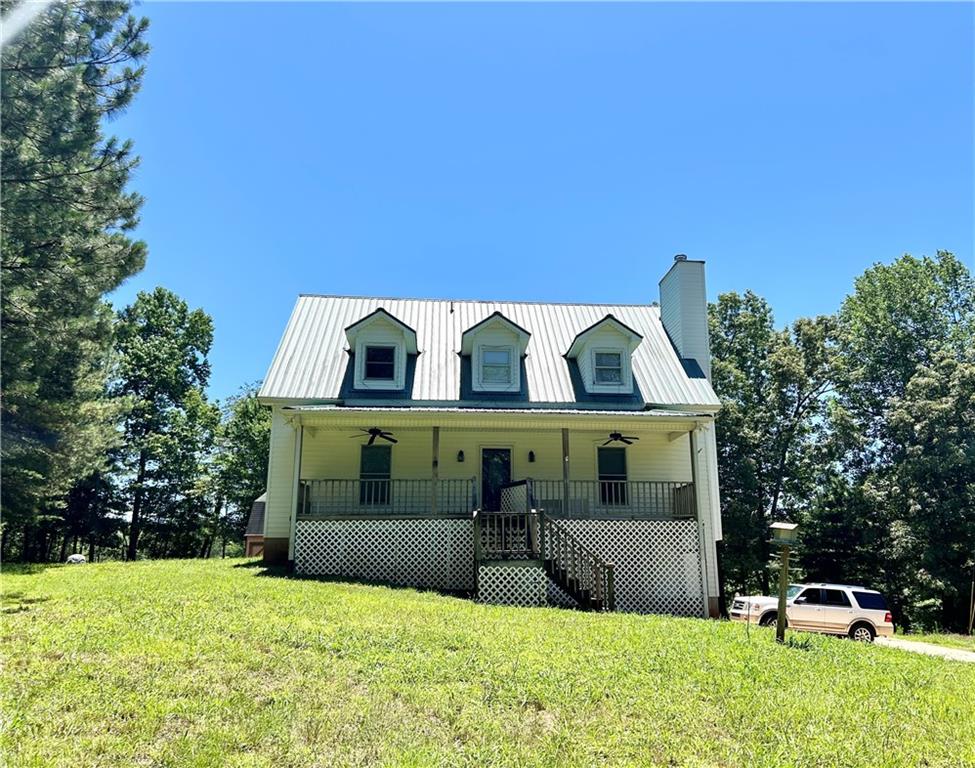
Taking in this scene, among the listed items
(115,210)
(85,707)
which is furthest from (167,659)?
(115,210)

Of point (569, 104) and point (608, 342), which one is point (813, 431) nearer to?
point (608, 342)

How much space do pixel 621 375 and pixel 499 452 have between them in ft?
12.9

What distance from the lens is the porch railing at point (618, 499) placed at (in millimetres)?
14164

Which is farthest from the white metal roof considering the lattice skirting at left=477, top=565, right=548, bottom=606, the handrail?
the lattice skirting at left=477, top=565, right=548, bottom=606

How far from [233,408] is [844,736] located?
41.3 m

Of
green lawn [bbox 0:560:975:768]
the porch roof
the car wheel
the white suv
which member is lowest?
the car wheel

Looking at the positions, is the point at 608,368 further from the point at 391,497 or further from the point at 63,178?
the point at 63,178

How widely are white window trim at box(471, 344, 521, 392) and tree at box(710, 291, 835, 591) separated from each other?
54.7 feet

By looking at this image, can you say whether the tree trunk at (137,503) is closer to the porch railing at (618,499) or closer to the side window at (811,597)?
the porch railing at (618,499)

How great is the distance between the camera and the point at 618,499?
1586cm

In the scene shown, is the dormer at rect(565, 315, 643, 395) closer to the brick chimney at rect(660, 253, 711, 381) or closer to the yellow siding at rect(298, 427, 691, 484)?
the yellow siding at rect(298, 427, 691, 484)

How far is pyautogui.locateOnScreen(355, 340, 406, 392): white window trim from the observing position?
15.7 m

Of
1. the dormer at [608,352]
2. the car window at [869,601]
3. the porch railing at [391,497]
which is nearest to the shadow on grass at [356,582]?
the porch railing at [391,497]

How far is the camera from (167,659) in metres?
5.70
